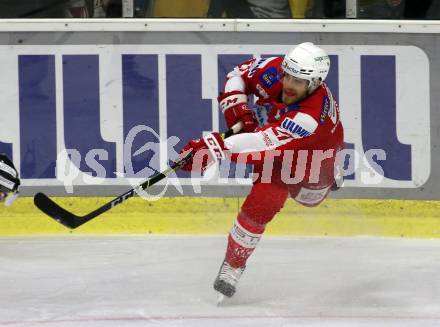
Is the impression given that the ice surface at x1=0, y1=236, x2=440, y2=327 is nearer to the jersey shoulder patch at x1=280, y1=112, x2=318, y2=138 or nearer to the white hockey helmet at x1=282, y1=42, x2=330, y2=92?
the jersey shoulder patch at x1=280, y1=112, x2=318, y2=138

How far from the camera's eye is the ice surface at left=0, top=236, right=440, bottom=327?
14.9 feet

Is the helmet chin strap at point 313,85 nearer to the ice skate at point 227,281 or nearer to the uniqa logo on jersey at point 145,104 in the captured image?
the ice skate at point 227,281

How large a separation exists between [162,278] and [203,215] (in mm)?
1257

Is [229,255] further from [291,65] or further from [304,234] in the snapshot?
[304,234]

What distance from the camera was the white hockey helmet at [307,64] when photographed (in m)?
4.74

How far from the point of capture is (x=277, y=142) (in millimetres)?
4719

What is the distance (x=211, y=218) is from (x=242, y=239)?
174cm

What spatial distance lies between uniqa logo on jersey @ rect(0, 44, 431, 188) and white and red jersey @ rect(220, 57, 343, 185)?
1398 millimetres

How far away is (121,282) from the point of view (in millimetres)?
5238

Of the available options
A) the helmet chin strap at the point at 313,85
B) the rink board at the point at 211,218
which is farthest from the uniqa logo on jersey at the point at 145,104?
the helmet chin strap at the point at 313,85

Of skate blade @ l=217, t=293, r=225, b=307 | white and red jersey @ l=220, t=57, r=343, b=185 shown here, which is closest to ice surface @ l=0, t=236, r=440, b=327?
skate blade @ l=217, t=293, r=225, b=307

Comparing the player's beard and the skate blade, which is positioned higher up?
the player's beard

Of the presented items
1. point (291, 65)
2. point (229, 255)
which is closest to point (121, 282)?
point (229, 255)

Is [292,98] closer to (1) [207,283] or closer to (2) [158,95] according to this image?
(1) [207,283]
